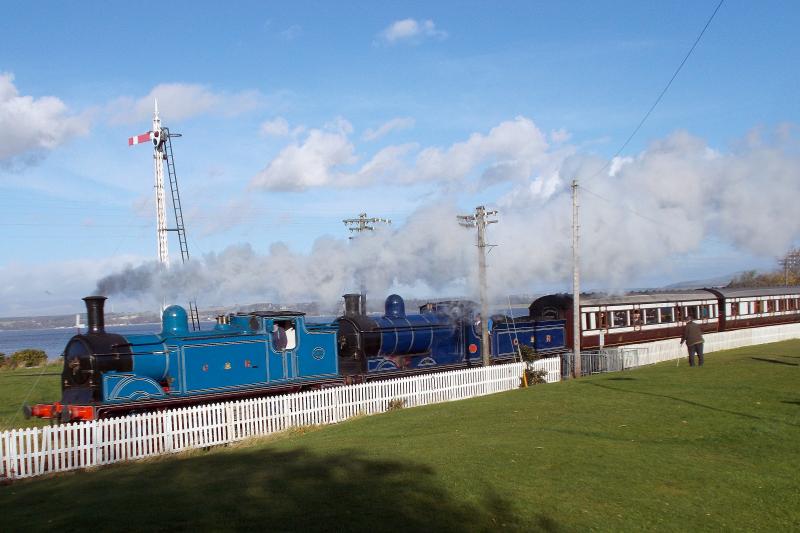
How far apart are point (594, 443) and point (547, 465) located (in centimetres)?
187

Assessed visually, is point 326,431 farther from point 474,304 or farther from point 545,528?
point 474,304

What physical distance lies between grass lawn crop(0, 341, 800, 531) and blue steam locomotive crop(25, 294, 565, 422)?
223 cm

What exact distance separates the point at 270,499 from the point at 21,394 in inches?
903

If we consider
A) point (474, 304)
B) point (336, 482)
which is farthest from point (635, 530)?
point (474, 304)

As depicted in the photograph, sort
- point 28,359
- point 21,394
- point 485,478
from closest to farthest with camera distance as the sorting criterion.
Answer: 1. point 485,478
2. point 21,394
3. point 28,359

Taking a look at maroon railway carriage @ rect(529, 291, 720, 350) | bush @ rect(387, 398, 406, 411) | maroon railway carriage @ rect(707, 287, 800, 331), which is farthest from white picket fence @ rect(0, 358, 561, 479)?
maroon railway carriage @ rect(707, 287, 800, 331)

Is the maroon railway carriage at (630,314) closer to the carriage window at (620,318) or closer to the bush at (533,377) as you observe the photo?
the carriage window at (620,318)

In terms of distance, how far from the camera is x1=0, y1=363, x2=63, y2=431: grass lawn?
19969 millimetres

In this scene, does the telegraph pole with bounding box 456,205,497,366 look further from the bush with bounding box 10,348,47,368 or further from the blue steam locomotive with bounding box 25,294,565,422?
the bush with bounding box 10,348,47,368

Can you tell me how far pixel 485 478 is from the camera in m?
9.69

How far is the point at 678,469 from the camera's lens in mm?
10039

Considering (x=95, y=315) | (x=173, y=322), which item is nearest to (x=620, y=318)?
(x=173, y=322)

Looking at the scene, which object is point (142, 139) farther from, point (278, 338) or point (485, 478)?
point (485, 478)

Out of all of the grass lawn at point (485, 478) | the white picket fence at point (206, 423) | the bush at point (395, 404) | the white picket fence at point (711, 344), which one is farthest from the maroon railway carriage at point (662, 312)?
the grass lawn at point (485, 478)
